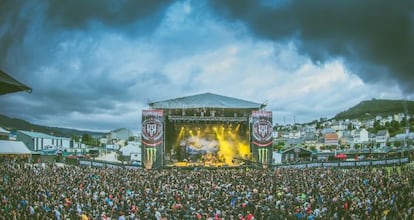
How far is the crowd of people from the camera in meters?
12.8

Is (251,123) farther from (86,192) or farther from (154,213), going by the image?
(154,213)

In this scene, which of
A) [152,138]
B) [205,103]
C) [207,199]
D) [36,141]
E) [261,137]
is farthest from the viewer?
[36,141]

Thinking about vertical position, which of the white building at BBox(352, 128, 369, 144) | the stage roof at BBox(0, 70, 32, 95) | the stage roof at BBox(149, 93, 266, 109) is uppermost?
the stage roof at BBox(149, 93, 266, 109)

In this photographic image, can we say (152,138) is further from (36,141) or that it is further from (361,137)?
(361,137)

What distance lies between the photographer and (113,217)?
42.3ft

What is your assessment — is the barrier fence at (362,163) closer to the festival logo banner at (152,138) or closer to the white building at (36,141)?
the festival logo banner at (152,138)

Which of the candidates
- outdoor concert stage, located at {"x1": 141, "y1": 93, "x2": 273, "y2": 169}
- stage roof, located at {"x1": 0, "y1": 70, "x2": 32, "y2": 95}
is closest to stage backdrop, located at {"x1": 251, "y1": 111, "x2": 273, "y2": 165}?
outdoor concert stage, located at {"x1": 141, "y1": 93, "x2": 273, "y2": 169}

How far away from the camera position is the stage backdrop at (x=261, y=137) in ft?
127

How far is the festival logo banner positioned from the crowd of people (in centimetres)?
1384

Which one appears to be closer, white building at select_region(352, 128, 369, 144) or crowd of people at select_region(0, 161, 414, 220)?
crowd of people at select_region(0, 161, 414, 220)

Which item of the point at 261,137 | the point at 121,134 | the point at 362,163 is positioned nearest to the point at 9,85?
the point at 362,163

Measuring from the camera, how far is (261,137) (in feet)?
128

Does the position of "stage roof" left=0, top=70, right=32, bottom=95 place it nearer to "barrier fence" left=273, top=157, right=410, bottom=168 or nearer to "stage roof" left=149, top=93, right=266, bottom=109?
"barrier fence" left=273, top=157, right=410, bottom=168

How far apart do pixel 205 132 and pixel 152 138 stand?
6626 mm
